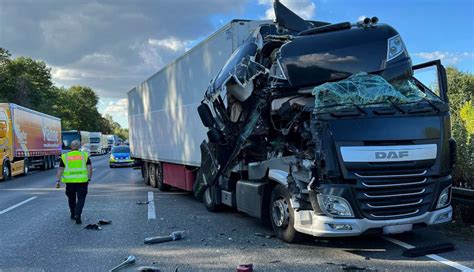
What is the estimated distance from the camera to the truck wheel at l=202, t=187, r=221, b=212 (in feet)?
31.4

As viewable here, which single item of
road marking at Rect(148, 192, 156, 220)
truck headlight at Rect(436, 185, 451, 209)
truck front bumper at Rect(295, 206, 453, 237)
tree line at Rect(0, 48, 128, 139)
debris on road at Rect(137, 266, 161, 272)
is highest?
tree line at Rect(0, 48, 128, 139)

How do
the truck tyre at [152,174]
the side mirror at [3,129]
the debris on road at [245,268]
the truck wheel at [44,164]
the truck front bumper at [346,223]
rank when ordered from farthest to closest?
the truck wheel at [44,164], the side mirror at [3,129], the truck tyre at [152,174], the truck front bumper at [346,223], the debris on road at [245,268]

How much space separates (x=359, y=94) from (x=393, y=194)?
1300mm

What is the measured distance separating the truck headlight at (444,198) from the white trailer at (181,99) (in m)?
4.49

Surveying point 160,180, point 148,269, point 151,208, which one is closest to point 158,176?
point 160,180

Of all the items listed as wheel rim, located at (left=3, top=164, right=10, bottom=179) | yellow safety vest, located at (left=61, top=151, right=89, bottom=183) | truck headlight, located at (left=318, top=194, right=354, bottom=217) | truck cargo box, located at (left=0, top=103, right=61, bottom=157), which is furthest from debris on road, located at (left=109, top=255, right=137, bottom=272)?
truck cargo box, located at (left=0, top=103, right=61, bottom=157)

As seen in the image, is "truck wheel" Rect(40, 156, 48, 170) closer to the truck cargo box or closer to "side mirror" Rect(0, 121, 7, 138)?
the truck cargo box

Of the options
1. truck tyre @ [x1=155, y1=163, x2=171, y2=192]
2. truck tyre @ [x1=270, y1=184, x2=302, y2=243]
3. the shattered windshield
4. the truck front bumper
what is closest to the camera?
the truck front bumper

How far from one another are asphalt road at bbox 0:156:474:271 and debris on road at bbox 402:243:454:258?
0.10 meters

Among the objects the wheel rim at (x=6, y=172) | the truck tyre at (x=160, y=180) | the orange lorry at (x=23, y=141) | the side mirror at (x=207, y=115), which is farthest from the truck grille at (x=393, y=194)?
the wheel rim at (x=6, y=172)

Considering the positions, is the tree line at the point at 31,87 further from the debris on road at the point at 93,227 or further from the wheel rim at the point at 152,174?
the debris on road at the point at 93,227

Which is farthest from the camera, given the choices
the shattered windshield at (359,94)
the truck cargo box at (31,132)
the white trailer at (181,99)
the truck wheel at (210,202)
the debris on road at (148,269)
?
the truck cargo box at (31,132)

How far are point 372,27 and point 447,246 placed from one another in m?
3.14

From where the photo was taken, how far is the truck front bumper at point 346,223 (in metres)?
5.66
